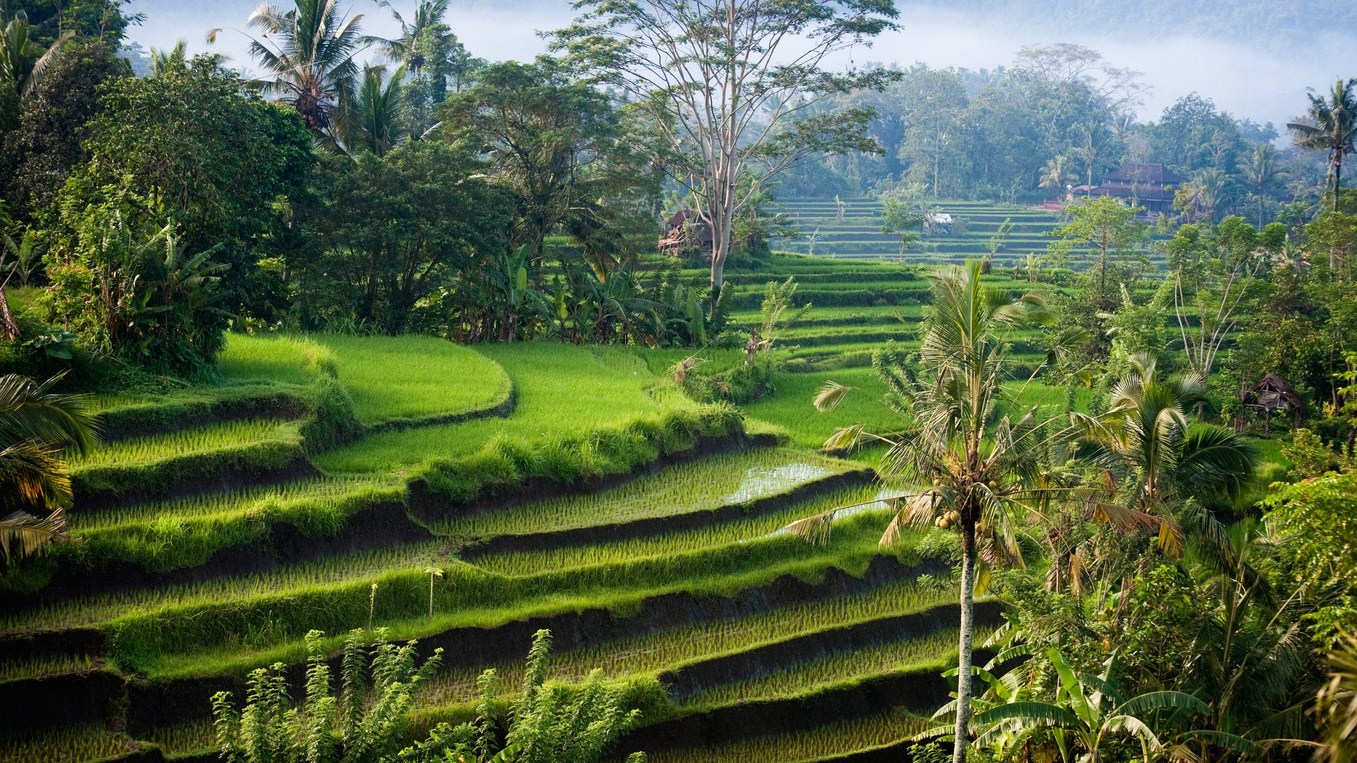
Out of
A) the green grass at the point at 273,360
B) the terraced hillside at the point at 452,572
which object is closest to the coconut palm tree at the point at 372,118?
the green grass at the point at 273,360

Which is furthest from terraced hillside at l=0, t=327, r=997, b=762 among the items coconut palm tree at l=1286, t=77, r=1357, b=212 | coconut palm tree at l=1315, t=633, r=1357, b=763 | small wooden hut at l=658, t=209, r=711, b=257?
coconut palm tree at l=1286, t=77, r=1357, b=212

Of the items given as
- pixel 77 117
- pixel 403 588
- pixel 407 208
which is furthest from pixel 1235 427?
pixel 77 117

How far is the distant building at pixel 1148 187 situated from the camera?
52.1 m

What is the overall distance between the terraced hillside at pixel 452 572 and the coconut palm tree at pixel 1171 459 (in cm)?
186

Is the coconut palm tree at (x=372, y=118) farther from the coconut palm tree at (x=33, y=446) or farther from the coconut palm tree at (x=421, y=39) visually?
the coconut palm tree at (x=33, y=446)

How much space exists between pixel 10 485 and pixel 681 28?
17093 mm

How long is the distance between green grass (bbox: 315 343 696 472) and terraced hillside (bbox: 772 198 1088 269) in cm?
2962

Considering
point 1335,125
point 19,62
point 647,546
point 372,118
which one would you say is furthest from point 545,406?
point 1335,125

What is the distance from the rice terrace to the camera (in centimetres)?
795

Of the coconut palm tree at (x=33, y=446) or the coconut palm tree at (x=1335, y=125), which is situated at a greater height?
the coconut palm tree at (x=1335, y=125)

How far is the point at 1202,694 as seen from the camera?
8422 mm

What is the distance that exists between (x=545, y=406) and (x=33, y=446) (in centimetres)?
725

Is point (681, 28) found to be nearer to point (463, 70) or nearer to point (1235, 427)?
point (463, 70)

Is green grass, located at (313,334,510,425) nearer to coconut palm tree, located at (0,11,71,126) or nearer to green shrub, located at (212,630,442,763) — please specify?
coconut palm tree, located at (0,11,71,126)
